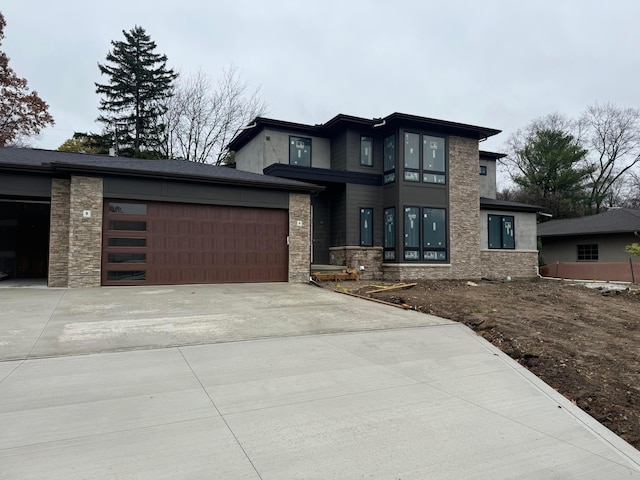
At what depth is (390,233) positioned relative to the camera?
1677 cm

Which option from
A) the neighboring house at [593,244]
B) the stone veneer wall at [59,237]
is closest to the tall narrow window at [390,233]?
the neighboring house at [593,244]

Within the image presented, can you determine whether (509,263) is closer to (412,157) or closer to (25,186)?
(412,157)

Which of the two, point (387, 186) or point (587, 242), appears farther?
point (587, 242)

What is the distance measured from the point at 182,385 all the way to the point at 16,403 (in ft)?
4.61

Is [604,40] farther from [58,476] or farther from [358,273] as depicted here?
[58,476]

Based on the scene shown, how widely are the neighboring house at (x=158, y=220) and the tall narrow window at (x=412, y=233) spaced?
13.8ft

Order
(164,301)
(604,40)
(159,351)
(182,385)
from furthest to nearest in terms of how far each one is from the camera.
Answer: (604,40), (164,301), (159,351), (182,385)

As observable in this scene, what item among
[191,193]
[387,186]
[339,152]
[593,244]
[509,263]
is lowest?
[509,263]

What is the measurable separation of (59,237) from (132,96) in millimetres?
24853

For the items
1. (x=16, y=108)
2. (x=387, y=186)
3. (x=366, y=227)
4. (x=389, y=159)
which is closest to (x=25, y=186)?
(x=366, y=227)

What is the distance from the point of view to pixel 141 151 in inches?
1224

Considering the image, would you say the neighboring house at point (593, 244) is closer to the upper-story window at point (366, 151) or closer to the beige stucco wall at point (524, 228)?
the beige stucco wall at point (524, 228)

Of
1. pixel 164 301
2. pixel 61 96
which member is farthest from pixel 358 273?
pixel 61 96

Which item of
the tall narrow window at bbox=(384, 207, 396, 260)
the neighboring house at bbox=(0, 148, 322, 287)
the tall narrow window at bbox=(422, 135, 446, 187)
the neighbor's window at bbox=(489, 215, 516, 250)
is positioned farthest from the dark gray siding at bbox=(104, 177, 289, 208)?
the neighbor's window at bbox=(489, 215, 516, 250)
